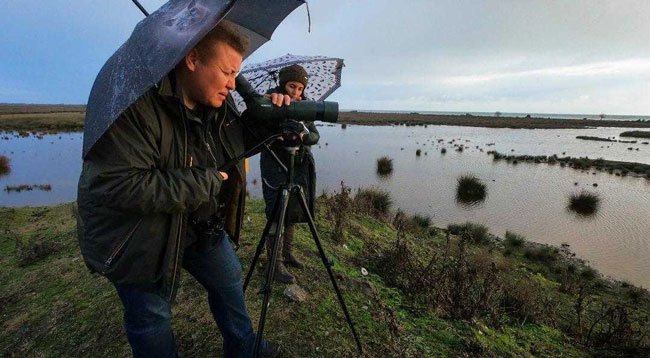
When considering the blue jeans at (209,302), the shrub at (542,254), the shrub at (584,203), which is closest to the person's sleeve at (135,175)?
the blue jeans at (209,302)

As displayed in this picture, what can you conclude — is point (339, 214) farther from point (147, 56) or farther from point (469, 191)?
point (469, 191)

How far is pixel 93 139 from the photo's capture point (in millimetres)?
1330

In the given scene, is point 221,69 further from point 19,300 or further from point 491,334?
point 19,300

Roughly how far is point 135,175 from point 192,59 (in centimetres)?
56

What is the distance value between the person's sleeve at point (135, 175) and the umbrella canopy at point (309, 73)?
7.06 feet

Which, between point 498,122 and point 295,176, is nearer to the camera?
point 295,176

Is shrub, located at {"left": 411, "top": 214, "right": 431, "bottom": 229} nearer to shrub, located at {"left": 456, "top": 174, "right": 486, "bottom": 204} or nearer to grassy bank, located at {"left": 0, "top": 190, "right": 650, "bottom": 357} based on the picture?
grassy bank, located at {"left": 0, "top": 190, "right": 650, "bottom": 357}

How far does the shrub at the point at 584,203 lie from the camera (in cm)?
1234

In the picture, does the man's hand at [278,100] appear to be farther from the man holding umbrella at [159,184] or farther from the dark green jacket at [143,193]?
the dark green jacket at [143,193]

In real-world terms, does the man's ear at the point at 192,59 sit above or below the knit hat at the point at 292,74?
below

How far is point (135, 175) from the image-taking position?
1.40m

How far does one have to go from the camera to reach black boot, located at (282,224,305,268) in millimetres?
3926

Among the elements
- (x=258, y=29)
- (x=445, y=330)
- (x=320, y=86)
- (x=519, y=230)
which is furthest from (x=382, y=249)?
(x=519, y=230)

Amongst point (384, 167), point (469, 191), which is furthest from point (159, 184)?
point (384, 167)
